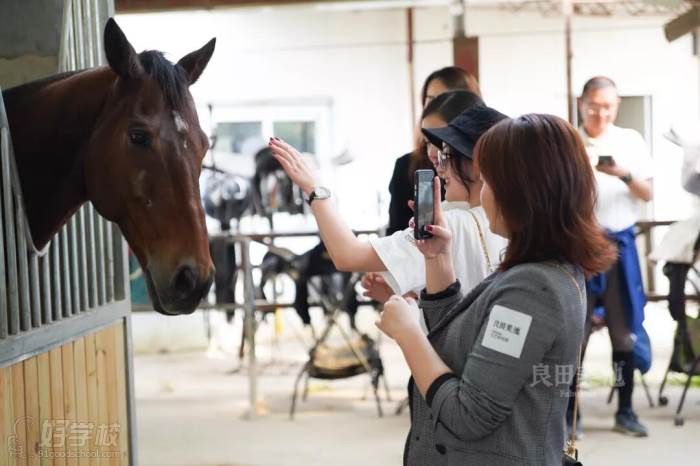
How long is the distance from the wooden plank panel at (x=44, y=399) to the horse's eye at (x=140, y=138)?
0.60 meters

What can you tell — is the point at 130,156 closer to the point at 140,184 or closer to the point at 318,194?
the point at 140,184

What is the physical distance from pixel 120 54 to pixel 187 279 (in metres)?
0.47

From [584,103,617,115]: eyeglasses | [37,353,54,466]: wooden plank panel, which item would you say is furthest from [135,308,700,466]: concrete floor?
[37,353,54,466]: wooden plank panel

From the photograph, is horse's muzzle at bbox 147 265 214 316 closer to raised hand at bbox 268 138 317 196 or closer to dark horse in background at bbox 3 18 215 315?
dark horse in background at bbox 3 18 215 315

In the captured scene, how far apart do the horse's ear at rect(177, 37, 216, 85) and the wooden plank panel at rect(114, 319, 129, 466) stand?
2.91ft

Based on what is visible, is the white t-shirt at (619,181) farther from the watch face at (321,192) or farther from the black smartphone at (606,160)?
the watch face at (321,192)

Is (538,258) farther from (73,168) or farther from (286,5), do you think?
(286,5)

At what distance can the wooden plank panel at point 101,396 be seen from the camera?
91.9 inches

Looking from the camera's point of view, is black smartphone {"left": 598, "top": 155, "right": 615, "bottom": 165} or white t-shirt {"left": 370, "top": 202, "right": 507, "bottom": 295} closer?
white t-shirt {"left": 370, "top": 202, "right": 507, "bottom": 295}

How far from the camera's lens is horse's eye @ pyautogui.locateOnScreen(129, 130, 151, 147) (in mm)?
1719

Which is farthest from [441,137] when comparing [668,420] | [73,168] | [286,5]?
[286,5]

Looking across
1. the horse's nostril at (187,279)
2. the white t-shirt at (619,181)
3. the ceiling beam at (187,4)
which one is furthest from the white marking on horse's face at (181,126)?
the ceiling beam at (187,4)

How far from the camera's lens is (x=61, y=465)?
2.07m

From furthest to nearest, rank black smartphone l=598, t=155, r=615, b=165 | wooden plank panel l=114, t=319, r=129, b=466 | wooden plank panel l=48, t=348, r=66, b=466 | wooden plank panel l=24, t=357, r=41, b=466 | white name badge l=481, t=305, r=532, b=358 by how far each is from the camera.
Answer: black smartphone l=598, t=155, r=615, b=165 < wooden plank panel l=114, t=319, r=129, b=466 < wooden plank panel l=48, t=348, r=66, b=466 < wooden plank panel l=24, t=357, r=41, b=466 < white name badge l=481, t=305, r=532, b=358
